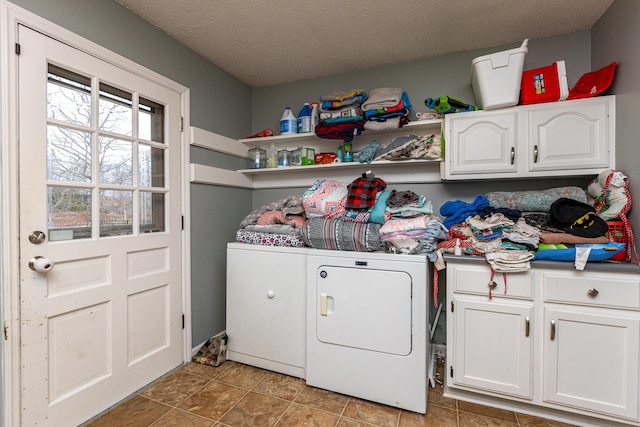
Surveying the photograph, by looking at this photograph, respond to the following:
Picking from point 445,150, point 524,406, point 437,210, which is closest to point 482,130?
point 445,150

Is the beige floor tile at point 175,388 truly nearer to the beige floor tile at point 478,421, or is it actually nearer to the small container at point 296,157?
the beige floor tile at point 478,421

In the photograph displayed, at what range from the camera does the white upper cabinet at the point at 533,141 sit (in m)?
1.74

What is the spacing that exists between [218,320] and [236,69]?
2.21 meters

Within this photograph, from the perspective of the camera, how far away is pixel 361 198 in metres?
1.94

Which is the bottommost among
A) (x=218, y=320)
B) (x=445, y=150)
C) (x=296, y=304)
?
(x=218, y=320)

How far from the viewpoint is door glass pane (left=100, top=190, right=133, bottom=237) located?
66.6 inches

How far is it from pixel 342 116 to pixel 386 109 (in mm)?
335

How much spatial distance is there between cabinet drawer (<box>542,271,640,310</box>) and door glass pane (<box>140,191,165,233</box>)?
94.6 inches

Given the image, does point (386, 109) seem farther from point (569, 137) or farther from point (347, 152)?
point (569, 137)

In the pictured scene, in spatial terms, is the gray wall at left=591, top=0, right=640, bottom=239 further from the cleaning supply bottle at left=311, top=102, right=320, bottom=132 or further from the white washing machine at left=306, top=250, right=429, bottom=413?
the cleaning supply bottle at left=311, top=102, right=320, bottom=132

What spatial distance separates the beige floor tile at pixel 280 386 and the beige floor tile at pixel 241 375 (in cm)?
5

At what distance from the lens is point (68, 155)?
153 cm

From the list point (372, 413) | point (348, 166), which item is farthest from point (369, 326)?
point (348, 166)

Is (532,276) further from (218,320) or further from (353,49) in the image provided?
(218,320)
